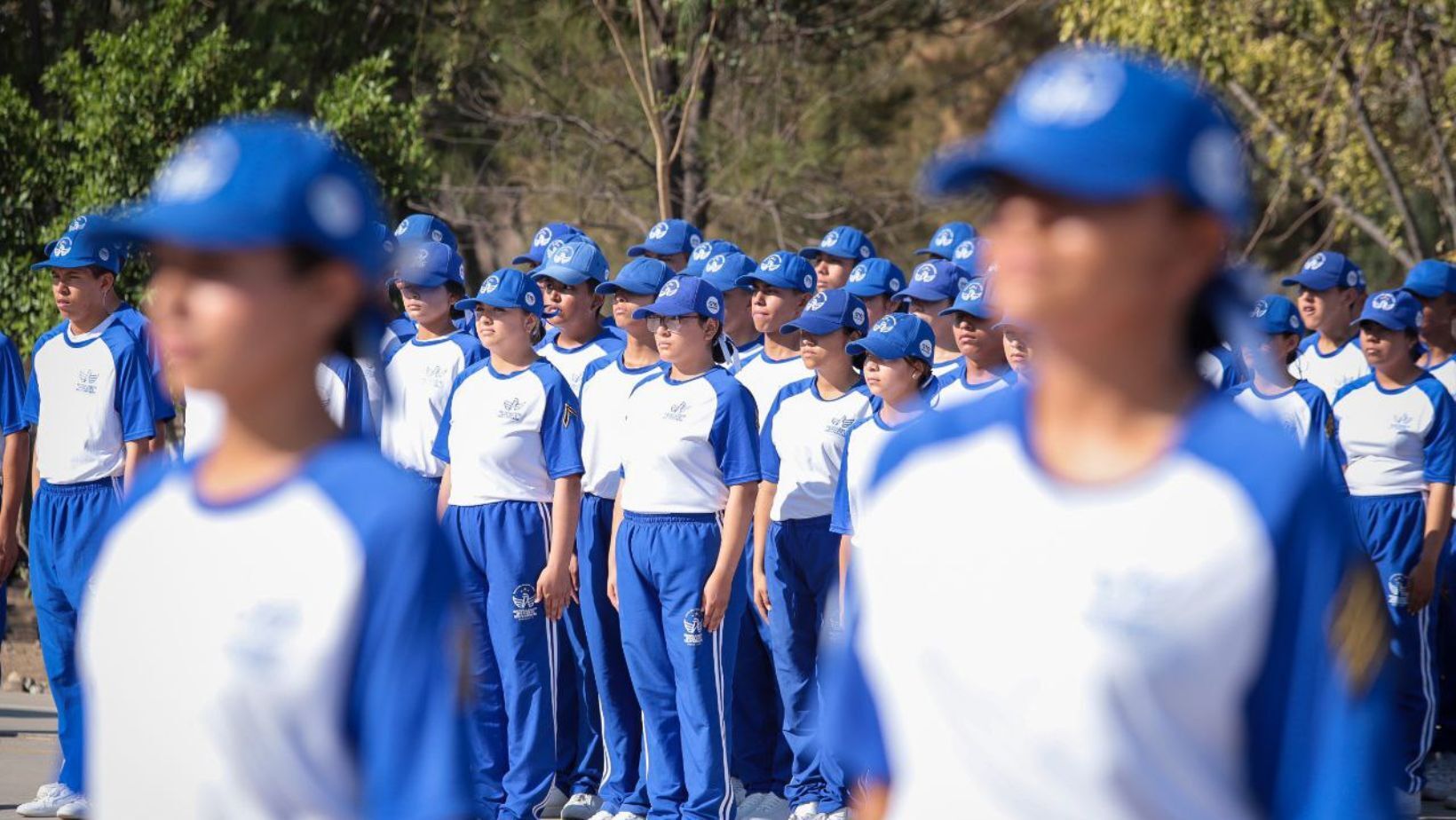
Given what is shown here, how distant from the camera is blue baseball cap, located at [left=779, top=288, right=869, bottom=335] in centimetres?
798

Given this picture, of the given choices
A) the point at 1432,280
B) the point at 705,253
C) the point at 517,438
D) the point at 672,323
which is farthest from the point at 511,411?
the point at 1432,280

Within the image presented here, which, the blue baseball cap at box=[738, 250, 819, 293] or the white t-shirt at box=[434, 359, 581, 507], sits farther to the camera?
the blue baseball cap at box=[738, 250, 819, 293]

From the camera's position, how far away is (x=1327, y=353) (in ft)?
32.9

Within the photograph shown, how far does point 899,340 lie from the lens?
7504mm

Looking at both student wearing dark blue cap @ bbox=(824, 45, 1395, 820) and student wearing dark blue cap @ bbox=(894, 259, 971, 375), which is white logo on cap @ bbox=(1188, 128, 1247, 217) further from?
student wearing dark blue cap @ bbox=(894, 259, 971, 375)

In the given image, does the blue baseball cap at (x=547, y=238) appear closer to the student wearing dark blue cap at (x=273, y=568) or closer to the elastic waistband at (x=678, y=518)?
the elastic waistband at (x=678, y=518)

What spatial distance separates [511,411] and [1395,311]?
168 inches

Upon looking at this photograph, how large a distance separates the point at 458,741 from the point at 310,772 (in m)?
0.19

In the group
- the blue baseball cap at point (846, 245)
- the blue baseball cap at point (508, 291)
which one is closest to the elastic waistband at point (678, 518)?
the blue baseball cap at point (508, 291)

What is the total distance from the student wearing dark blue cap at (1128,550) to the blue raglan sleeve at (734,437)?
519 centimetres

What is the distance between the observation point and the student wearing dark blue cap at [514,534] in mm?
7688

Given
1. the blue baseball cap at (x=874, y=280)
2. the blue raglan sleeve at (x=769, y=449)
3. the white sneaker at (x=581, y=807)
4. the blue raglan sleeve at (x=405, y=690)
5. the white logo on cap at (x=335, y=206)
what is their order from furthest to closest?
1. the blue baseball cap at (x=874, y=280)
2. the white sneaker at (x=581, y=807)
3. the blue raglan sleeve at (x=769, y=449)
4. the white logo on cap at (x=335, y=206)
5. the blue raglan sleeve at (x=405, y=690)

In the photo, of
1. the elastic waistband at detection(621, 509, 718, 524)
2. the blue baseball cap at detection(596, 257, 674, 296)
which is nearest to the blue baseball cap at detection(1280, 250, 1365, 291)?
the blue baseball cap at detection(596, 257, 674, 296)

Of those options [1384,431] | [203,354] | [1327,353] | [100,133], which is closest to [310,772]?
[203,354]
